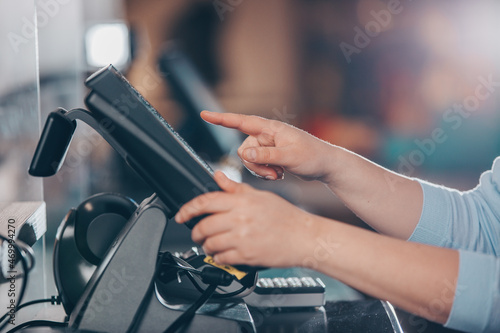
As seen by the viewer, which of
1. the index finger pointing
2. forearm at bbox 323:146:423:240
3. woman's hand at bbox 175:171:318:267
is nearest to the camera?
woman's hand at bbox 175:171:318:267

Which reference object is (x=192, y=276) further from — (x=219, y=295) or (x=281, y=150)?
(x=281, y=150)

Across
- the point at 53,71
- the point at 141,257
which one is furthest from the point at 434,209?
the point at 53,71

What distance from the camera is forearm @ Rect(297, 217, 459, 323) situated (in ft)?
1.88

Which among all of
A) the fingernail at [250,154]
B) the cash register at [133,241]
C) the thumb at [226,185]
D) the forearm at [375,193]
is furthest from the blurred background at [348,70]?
the thumb at [226,185]

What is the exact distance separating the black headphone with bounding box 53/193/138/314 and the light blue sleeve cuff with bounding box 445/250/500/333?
0.47 meters

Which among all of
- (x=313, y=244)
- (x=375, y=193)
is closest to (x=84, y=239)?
(x=313, y=244)

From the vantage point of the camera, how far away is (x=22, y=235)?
0.69 meters

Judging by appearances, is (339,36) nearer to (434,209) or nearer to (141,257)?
(434,209)

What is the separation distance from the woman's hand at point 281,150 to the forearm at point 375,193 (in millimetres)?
33

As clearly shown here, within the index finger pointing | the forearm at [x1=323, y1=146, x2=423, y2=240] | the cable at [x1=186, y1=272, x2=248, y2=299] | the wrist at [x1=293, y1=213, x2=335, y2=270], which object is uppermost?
the index finger pointing

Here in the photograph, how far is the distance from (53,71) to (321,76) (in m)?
2.00

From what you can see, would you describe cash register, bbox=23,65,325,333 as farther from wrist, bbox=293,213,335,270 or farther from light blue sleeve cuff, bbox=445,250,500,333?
light blue sleeve cuff, bbox=445,250,500,333

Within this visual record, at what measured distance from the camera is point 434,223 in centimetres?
90

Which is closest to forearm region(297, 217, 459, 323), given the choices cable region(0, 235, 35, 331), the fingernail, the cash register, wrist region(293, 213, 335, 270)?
wrist region(293, 213, 335, 270)
